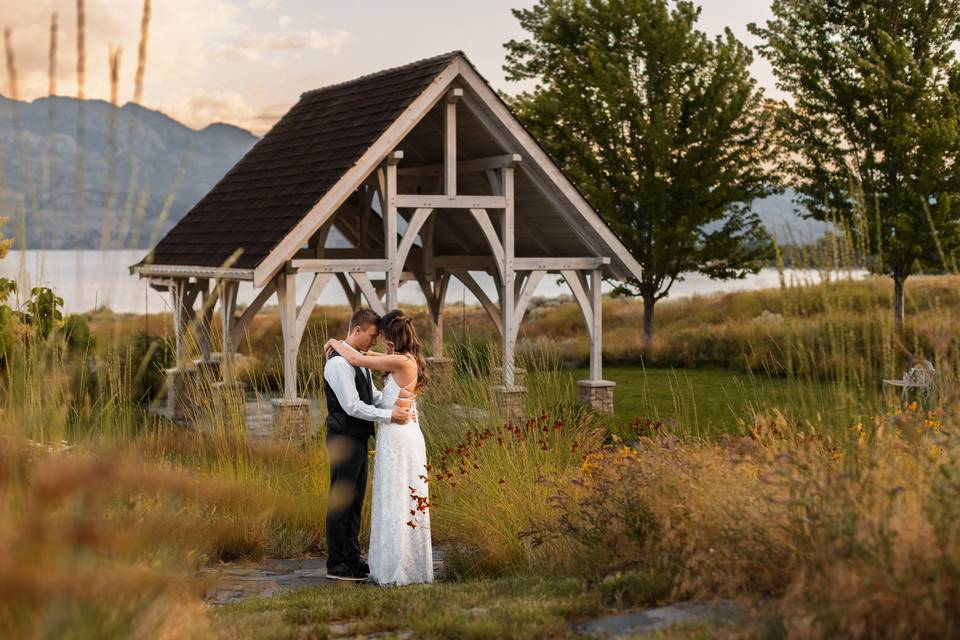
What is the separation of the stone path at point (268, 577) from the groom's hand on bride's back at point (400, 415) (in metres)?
1.11

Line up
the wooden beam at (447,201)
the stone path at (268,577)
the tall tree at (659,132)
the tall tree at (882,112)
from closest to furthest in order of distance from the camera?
the stone path at (268,577) < the wooden beam at (447,201) < the tall tree at (882,112) < the tall tree at (659,132)

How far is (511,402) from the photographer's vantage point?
11.3 m

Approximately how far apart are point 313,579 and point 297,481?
176cm

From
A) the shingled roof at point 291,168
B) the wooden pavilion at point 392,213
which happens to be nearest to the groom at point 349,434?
the wooden pavilion at point 392,213

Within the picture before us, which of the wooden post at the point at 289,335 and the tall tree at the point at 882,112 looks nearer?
the wooden post at the point at 289,335

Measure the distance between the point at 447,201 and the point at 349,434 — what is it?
6.69 metres

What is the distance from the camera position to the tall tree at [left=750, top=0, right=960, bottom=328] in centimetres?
2103

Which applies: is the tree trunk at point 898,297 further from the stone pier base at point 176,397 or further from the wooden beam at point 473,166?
the stone pier base at point 176,397

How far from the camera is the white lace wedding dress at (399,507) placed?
299 inches

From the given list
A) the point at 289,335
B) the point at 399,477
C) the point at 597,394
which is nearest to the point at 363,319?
the point at 399,477

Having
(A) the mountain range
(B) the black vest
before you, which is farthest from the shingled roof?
(A) the mountain range

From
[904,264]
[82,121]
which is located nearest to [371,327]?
[82,121]

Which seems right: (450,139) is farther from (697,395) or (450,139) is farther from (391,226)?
(697,395)

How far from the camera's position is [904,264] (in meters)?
22.1
